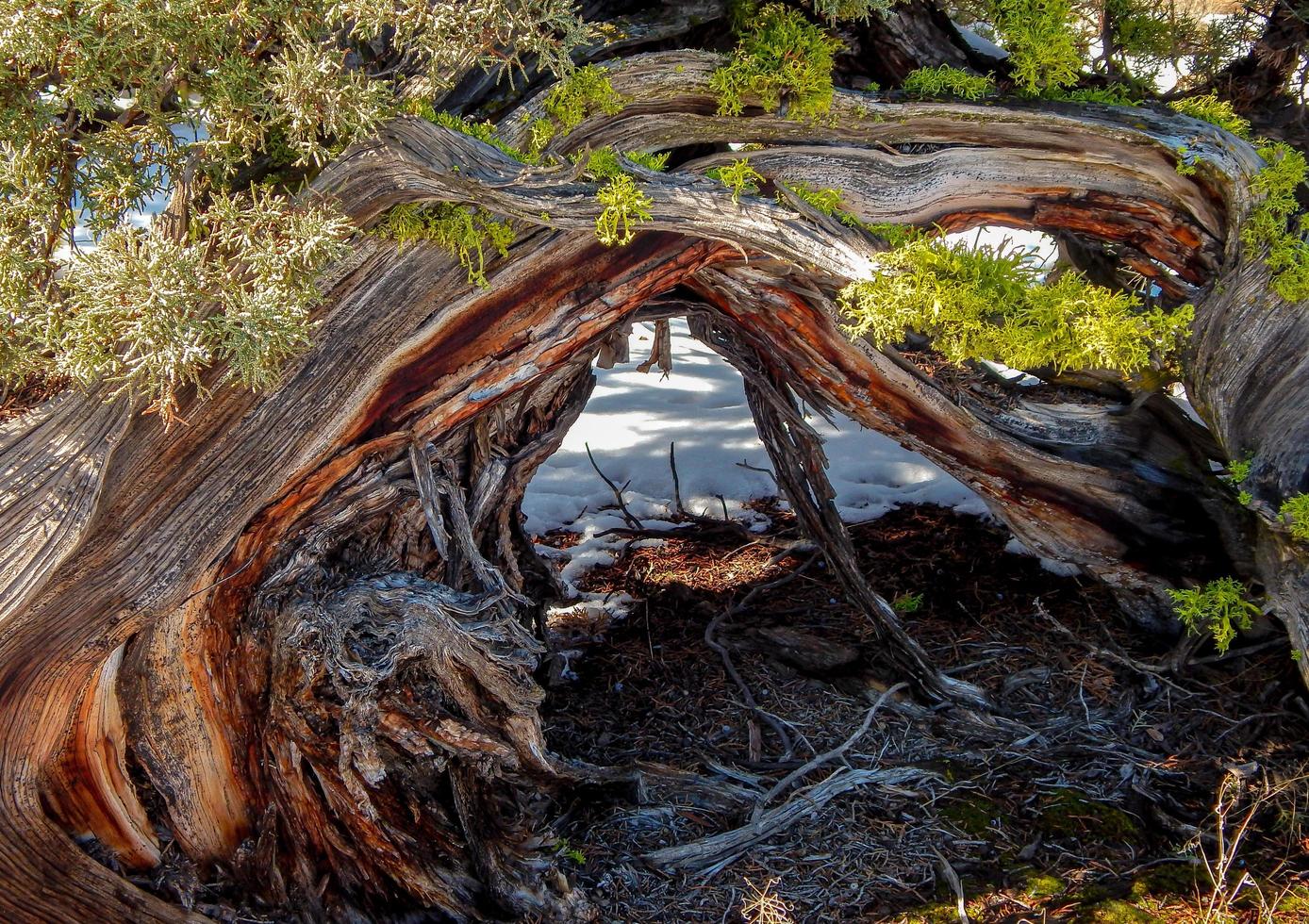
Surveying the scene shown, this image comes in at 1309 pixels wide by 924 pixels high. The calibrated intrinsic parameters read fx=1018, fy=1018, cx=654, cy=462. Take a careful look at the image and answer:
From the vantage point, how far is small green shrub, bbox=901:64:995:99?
376 centimetres

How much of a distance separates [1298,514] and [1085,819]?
1.48 meters

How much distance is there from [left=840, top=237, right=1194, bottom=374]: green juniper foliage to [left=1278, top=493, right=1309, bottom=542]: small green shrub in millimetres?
1004

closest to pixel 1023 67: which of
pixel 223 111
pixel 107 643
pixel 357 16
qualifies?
pixel 357 16

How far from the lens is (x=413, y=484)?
3.90 metres

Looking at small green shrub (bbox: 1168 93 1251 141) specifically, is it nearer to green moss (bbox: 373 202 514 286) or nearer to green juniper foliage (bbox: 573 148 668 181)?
green juniper foliage (bbox: 573 148 668 181)

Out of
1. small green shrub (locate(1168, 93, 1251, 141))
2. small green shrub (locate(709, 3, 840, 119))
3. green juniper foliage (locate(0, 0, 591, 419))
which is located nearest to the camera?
green juniper foliage (locate(0, 0, 591, 419))

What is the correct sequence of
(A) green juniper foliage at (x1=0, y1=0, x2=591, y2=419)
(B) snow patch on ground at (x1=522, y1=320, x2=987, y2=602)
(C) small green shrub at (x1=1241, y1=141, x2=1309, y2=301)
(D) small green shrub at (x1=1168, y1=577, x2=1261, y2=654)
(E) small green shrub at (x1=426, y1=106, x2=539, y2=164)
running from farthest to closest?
1. (B) snow patch on ground at (x1=522, y1=320, x2=987, y2=602)
2. (D) small green shrub at (x1=1168, y1=577, x2=1261, y2=654)
3. (C) small green shrub at (x1=1241, y1=141, x2=1309, y2=301)
4. (E) small green shrub at (x1=426, y1=106, x2=539, y2=164)
5. (A) green juniper foliage at (x1=0, y1=0, x2=591, y2=419)

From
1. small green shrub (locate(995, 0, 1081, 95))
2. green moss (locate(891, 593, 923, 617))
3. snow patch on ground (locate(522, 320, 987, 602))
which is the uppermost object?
small green shrub (locate(995, 0, 1081, 95))

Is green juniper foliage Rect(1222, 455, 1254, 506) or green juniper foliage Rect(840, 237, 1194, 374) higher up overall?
green juniper foliage Rect(840, 237, 1194, 374)

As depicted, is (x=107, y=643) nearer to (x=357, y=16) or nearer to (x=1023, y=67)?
(x=357, y=16)

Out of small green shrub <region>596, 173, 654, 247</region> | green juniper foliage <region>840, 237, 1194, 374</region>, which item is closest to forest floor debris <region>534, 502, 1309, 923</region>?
green juniper foliage <region>840, 237, 1194, 374</region>

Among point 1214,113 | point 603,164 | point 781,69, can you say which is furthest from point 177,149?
point 1214,113

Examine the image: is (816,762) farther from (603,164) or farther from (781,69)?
(781,69)

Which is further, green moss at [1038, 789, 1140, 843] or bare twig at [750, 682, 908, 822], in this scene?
bare twig at [750, 682, 908, 822]
